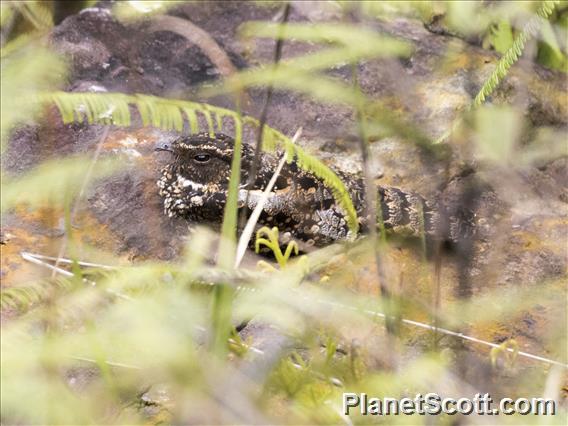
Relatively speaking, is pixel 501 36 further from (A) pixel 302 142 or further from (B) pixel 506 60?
(B) pixel 506 60

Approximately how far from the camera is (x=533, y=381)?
6.09 feet

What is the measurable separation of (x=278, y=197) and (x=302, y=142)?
1.26ft

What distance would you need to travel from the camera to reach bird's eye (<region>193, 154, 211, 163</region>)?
276cm

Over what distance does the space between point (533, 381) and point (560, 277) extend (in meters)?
0.62

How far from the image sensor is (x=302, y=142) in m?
2.97

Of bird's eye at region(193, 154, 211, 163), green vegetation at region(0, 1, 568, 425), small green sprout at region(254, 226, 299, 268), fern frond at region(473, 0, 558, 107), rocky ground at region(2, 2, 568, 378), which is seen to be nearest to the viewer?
green vegetation at region(0, 1, 568, 425)

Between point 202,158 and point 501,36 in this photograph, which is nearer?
point 202,158

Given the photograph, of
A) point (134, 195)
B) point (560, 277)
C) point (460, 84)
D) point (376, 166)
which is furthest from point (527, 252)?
point (134, 195)

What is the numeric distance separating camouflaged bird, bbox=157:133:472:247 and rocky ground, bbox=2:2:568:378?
0.27 feet

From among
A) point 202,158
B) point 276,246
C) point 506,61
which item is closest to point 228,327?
point 276,246

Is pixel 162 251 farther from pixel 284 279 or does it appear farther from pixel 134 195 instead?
pixel 284 279

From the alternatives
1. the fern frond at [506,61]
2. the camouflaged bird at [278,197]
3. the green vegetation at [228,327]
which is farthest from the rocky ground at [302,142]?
the fern frond at [506,61]

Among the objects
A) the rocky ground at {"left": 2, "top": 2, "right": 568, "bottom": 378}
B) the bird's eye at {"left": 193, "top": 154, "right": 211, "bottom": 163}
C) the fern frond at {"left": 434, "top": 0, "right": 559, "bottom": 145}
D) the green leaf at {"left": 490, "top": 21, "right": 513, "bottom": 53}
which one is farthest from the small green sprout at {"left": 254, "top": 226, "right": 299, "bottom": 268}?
the green leaf at {"left": 490, "top": 21, "right": 513, "bottom": 53}

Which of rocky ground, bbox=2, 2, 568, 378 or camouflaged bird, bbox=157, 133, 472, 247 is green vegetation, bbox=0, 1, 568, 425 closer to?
rocky ground, bbox=2, 2, 568, 378
